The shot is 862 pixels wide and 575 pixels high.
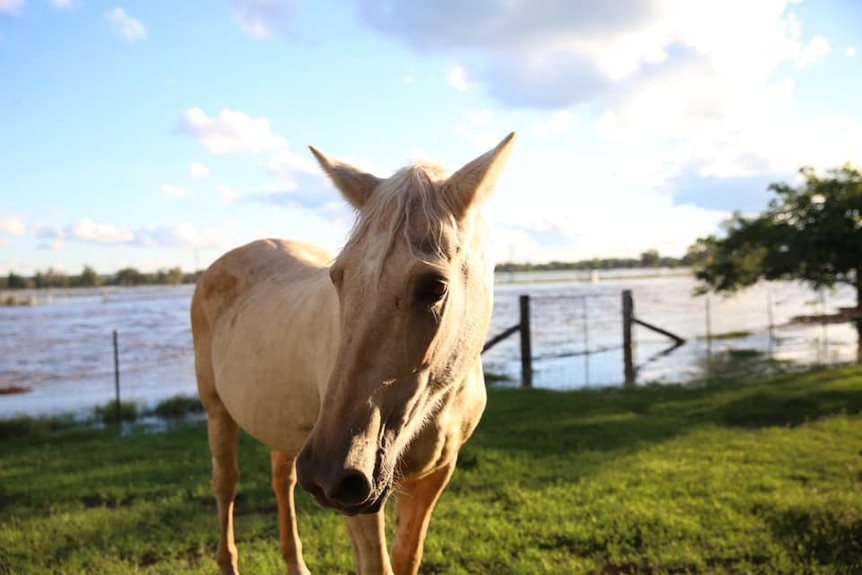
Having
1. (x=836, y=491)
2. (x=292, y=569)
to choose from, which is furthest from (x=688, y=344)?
(x=292, y=569)

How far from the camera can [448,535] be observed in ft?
13.6

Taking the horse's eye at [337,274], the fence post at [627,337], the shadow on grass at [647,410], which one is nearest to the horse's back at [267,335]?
the horse's eye at [337,274]

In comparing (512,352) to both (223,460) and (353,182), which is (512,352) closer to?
(223,460)

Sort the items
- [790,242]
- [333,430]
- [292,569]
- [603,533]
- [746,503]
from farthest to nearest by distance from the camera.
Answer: [790,242] < [746,503] < [603,533] < [292,569] < [333,430]

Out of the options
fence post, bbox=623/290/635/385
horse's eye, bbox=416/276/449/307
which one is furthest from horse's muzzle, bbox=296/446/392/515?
fence post, bbox=623/290/635/385

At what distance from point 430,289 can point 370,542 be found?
43.2 inches

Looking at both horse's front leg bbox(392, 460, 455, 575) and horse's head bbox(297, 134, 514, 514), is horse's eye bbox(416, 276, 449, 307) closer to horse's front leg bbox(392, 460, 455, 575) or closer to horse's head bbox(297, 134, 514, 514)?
horse's head bbox(297, 134, 514, 514)

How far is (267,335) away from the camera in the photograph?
116 inches

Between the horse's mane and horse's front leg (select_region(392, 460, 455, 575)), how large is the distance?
1.17 m

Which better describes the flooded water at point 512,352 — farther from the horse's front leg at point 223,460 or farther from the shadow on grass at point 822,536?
the horse's front leg at point 223,460

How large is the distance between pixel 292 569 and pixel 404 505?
1.43m

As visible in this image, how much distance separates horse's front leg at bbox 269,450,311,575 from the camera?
347cm

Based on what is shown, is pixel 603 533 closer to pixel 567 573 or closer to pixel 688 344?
pixel 567 573

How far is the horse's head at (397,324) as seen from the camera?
141 centimetres
